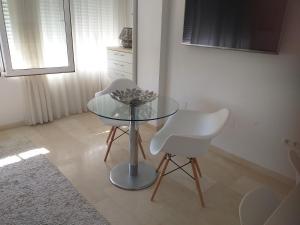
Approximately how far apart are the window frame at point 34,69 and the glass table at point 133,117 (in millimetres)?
1258

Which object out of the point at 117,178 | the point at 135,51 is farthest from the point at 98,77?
the point at 117,178

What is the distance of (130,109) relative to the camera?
202 cm

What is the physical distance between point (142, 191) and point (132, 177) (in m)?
0.19

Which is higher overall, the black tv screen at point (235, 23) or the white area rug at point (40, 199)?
the black tv screen at point (235, 23)

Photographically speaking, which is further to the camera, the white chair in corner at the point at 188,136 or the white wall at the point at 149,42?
the white wall at the point at 149,42

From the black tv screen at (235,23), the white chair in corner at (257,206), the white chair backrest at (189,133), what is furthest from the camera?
the black tv screen at (235,23)

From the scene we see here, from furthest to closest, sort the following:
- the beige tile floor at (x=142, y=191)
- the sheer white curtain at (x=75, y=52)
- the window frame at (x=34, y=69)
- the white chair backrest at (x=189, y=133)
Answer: the sheer white curtain at (x=75, y=52), the window frame at (x=34, y=69), the beige tile floor at (x=142, y=191), the white chair backrest at (x=189, y=133)

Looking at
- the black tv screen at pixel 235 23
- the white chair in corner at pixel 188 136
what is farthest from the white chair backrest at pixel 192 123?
the black tv screen at pixel 235 23

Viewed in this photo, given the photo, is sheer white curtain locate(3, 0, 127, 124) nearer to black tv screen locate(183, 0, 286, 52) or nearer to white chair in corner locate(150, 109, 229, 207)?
black tv screen locate(183, 0, 286, 52)

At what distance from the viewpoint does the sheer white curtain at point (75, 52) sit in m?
3.11

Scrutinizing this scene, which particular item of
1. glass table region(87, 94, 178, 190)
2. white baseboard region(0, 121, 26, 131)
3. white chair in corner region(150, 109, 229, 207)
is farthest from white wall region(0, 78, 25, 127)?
white chair in corner region(150, 109, 229, 207)

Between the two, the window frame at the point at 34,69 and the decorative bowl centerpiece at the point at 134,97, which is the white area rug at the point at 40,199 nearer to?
the decorative bowl centerpiece at the point at 134,97

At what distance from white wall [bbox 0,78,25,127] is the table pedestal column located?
182 centimetres

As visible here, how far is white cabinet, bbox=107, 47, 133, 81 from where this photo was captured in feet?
11.0
